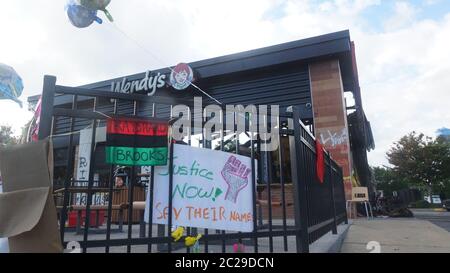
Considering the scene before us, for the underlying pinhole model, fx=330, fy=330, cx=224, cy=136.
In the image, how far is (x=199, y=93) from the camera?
1298 cm

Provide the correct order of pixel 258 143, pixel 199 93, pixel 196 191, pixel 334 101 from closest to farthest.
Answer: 1. pixel 196 191
2. pixel 258 143
3. pixel 334 101
4. pixel 199 93

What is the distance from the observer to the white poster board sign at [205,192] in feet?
7.82

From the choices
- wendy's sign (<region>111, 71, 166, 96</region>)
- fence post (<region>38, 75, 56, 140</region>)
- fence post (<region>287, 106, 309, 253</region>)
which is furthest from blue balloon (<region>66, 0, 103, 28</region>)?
wendy's sign (<region>111, 71, 166, 96</region>)

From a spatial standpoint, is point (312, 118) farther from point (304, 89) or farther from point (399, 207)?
point (399, 207)

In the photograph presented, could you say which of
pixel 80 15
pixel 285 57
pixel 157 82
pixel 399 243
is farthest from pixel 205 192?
pixel 157 82

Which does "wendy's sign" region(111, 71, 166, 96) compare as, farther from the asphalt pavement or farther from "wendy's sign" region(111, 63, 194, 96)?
the asphalt pavement

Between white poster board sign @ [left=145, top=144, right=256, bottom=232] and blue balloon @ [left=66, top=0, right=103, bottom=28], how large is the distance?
2595 millimetres

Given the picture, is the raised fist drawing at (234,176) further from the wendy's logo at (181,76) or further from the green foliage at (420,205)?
the green foliage at (420,205)

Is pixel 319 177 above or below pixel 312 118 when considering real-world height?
below

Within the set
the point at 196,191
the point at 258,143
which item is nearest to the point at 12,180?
the point at 196,191

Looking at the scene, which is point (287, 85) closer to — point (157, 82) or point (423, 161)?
point (157, 82)

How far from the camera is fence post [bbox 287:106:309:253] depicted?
290cm

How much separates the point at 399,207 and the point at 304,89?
546 cm
